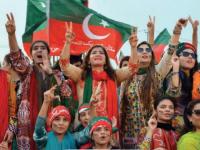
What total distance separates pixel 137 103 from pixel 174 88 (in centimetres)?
53

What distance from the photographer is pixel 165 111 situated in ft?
21.5

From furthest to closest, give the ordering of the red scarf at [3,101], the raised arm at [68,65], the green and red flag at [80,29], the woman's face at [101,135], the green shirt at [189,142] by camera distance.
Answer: the green and red flag at [80,29]
the raised arm at [68,65]
the red scarf at [3,101]
the woman's face at [101,135]
the green shirt at [189,142]

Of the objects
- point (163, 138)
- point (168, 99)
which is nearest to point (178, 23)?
point (168, 99)

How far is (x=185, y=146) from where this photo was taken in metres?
5.88

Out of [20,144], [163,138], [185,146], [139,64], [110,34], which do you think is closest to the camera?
[185,146]

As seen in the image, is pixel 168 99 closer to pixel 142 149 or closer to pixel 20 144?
pixel 142 149

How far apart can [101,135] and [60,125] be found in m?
0.55

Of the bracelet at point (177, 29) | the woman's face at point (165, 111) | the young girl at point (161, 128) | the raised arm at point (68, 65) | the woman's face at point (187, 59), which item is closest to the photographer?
the young girl at point (161, 128)

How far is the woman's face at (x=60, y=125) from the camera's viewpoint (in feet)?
21.0

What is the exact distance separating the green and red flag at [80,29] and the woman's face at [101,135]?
130 inches

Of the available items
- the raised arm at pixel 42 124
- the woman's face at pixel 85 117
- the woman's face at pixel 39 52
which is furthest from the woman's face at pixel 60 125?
the woman's face at pixel 39 52

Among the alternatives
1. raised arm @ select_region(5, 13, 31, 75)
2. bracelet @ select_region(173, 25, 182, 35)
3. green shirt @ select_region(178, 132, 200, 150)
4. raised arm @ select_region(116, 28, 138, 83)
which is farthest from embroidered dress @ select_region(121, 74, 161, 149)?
raised arm @ select_region(5, 13, 31, 75)

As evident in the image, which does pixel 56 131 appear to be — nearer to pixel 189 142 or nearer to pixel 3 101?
pixel 3 101

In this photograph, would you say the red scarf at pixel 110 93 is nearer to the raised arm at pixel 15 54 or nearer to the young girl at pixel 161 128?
the young girl at pixel 161 128
